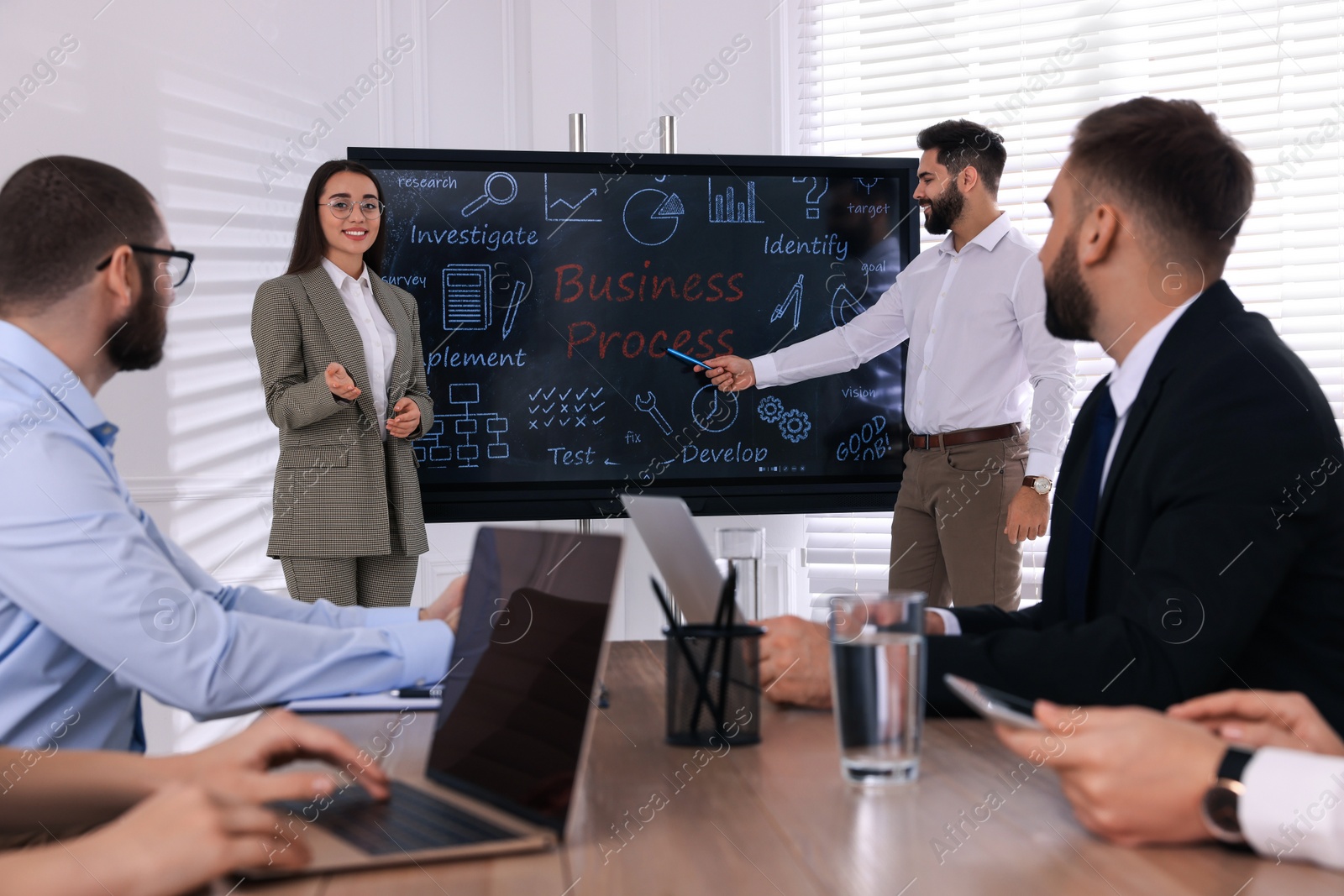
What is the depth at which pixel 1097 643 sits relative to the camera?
1.02m

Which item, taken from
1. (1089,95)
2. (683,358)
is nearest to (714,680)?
(683,358)

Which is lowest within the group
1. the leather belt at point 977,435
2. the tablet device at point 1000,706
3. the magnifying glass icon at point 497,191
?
the tablet device at point 1000,706

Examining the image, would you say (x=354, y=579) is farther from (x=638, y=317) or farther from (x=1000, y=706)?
(x=1000, y=706)

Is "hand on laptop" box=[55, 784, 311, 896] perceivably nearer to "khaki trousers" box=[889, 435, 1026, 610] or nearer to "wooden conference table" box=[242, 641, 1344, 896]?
"wooden conference table" box=[242, 641, 1344, 896]

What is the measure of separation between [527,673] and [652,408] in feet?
7.55

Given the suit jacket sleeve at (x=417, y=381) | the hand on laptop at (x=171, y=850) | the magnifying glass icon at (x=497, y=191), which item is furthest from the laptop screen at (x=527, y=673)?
the magnifying glass icon at (x=497, y=191)

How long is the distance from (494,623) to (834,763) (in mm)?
319

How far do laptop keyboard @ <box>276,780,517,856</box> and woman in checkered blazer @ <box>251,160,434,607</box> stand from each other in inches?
73.7

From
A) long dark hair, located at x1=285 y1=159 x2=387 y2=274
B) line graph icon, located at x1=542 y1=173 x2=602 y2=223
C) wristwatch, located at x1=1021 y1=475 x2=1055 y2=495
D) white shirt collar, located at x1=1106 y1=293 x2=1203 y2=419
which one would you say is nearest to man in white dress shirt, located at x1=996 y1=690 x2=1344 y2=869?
white shirt collar, located at x1=1106 y1=293 x2=1203 y2=419

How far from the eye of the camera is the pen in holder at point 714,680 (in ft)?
3.22

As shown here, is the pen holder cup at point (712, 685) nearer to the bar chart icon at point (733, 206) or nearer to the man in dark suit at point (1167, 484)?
the man in dark suit at point (1167, 484)

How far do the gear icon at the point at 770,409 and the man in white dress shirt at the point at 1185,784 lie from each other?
2.42 metres

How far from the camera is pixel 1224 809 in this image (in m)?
0.70

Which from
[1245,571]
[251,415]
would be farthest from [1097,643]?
[251,415]
